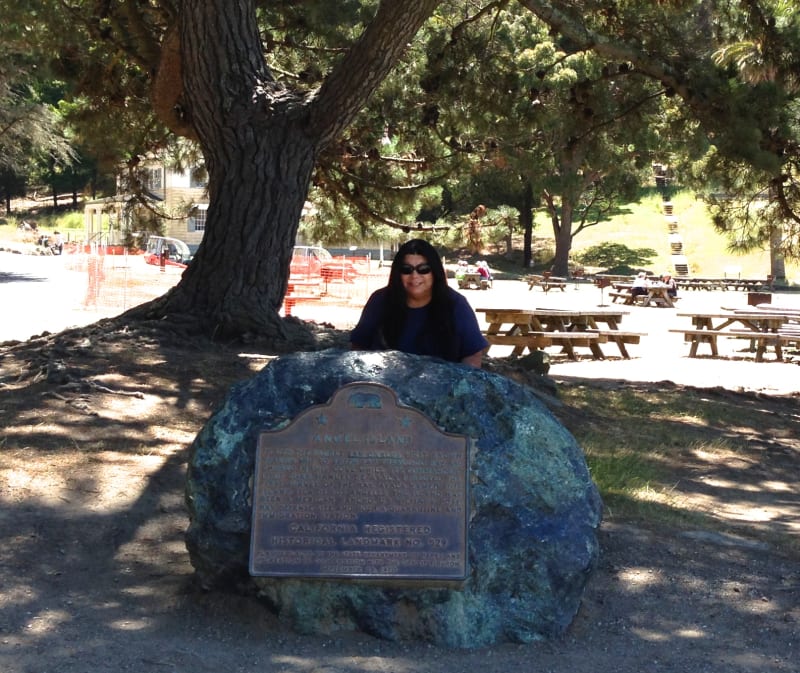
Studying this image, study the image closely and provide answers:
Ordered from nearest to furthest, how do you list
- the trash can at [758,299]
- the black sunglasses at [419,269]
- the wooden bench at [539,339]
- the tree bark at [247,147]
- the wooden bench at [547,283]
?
the black sunglasses at [419,269]
the tree bark at [247,147]
the wooden bench at [539,339]
the trash can at [758,299]
the wooden bench at [547,283]

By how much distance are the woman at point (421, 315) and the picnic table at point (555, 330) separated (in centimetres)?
1146

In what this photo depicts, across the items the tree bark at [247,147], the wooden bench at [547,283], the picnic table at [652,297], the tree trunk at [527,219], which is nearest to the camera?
the tree bark at [247,147]

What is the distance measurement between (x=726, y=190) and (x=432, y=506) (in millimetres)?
7660

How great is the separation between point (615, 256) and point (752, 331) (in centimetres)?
3474

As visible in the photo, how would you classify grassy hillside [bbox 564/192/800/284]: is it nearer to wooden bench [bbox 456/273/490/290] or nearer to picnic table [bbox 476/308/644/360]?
wooden bench [bbox 456/273/490/290]

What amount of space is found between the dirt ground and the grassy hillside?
139ft

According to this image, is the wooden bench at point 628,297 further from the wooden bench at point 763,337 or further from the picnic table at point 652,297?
the wooden bench at point 763,337

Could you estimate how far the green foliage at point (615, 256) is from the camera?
52.1m

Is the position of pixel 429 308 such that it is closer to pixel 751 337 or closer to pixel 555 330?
pixel 555 330

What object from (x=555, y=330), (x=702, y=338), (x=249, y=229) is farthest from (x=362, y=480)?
(x=702, y=338)

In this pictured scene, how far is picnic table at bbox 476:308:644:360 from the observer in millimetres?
17156

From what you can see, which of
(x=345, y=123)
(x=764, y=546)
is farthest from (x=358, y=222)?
(x=764, y=546)

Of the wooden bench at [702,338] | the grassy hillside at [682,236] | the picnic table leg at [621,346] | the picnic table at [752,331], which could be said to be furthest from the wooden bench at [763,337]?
the grassy hillside at [682,236]

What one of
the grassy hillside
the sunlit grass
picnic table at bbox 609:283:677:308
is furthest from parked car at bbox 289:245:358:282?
the grassy hillside
